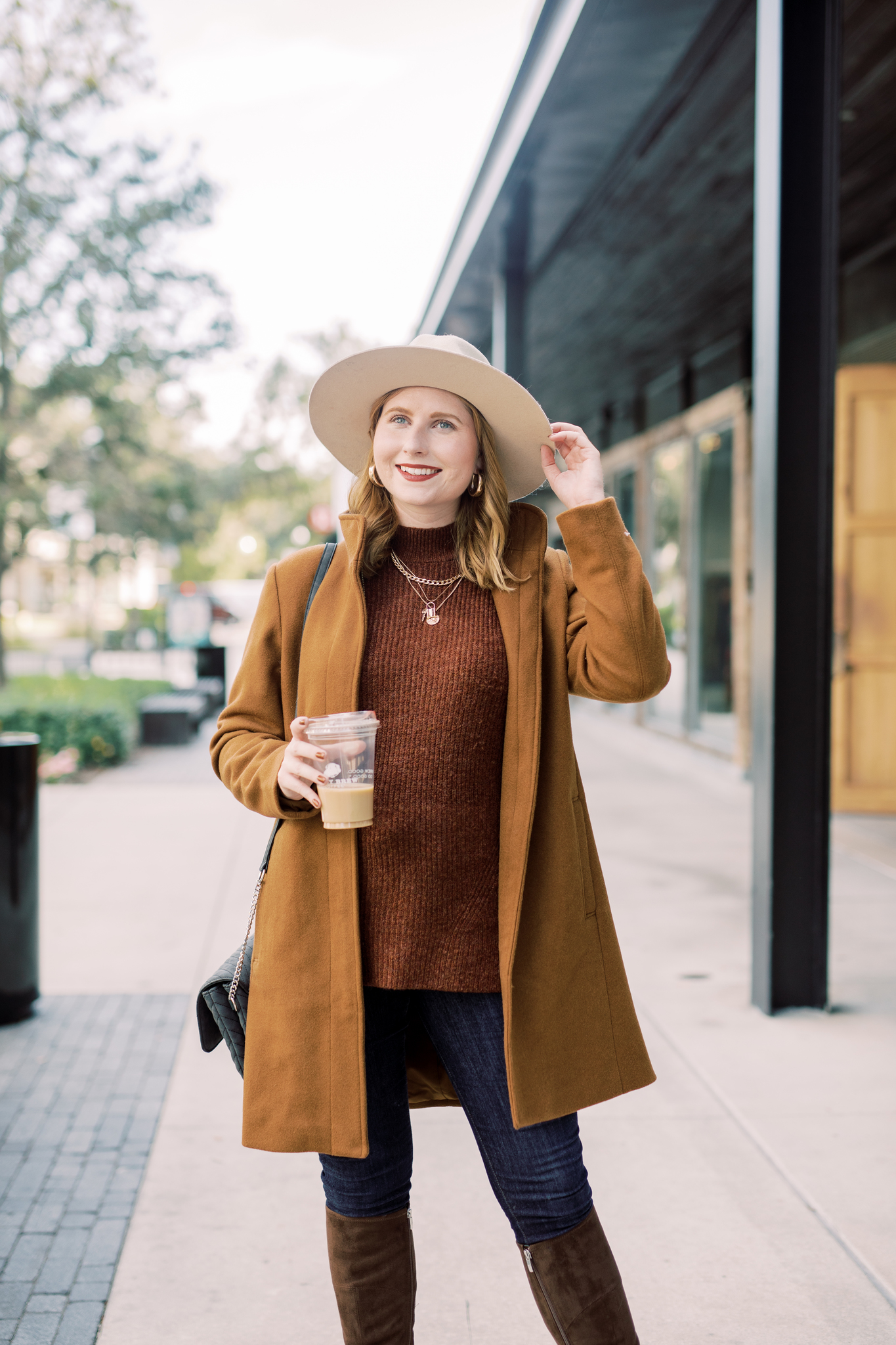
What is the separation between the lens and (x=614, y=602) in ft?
5.95

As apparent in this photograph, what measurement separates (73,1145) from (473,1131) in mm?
1828

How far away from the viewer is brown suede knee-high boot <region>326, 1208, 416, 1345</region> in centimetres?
192

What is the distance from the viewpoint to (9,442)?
14039 millimetres

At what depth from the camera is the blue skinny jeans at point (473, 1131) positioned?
71.3 inches

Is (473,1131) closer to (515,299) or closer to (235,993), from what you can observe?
(235,993)

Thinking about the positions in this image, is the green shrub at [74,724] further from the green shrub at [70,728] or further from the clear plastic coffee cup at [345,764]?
the clear plastic coffee cup at [345,764]

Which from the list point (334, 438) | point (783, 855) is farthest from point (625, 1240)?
point (334, 438)

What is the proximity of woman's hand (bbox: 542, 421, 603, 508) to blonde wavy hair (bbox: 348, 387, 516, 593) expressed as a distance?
0.32ft

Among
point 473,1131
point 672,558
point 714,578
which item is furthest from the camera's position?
point 672,558

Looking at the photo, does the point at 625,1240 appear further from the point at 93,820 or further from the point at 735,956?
the point at 93,820

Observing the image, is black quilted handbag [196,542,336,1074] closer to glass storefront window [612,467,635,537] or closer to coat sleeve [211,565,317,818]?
coat sleeve [211,565,317,818]

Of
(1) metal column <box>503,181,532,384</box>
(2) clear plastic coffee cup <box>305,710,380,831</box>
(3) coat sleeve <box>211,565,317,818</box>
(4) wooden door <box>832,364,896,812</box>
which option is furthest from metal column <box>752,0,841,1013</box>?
(4) wooden door <box>832,364,896,812</box>

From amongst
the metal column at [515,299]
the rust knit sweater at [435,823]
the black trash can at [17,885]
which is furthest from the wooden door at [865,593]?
the rust knit sweater at [435,823]

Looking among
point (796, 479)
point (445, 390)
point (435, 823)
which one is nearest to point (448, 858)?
point (435, 823)
